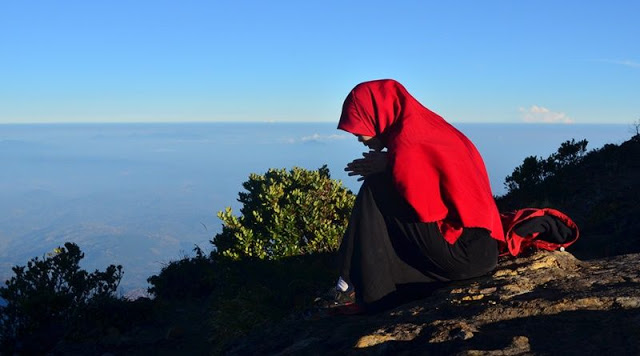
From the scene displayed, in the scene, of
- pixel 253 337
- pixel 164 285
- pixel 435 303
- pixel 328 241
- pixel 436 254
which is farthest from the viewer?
pixel 164 285

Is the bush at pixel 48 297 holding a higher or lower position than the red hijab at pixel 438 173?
lower

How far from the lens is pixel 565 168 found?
13.5m

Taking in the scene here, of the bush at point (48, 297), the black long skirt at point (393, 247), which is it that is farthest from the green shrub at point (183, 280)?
the black long skirt at point (393, 247)

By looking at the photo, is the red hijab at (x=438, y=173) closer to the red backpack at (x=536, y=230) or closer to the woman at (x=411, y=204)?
the woman at (x=411, y=204)

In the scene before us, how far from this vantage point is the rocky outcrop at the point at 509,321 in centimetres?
241

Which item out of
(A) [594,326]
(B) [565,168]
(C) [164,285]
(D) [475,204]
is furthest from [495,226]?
(B) [565,168]

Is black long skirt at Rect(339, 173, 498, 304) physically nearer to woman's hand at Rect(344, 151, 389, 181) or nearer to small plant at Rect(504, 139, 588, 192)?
woman's hand at Rect(344, 151, 389, 181)

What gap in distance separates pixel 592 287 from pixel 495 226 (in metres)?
0.80

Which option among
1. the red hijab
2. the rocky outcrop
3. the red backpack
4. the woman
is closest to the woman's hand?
Result: the woman

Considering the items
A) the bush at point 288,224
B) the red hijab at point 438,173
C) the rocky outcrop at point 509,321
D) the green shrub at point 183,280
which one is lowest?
the green shrub at point 183,280

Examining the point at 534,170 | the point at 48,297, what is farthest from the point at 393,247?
the point at 534,170

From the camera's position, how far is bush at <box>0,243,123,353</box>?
838cm

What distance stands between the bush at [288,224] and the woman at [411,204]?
415cm

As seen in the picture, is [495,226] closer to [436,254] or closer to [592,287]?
[436,254]
